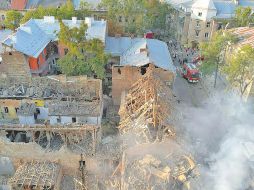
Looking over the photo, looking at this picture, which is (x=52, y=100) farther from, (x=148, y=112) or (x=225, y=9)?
(x=225, y=9)

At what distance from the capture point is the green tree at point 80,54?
3253 centimetres

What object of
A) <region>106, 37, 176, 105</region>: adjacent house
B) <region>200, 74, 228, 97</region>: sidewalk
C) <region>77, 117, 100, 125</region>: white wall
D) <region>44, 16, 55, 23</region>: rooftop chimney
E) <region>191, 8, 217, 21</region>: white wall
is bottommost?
<region>77, 117, 100, 125</region>: white wall

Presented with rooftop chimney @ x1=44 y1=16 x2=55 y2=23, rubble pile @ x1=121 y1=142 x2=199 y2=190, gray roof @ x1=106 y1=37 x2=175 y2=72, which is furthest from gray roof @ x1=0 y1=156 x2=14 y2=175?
rooftop chimney @ x1=44 y1=16 x2=55 y2=23

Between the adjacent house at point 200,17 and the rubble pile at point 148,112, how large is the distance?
63.8 ft

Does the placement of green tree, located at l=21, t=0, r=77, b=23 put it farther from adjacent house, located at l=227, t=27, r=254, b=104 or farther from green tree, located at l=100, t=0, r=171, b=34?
adjacent house, located at l=227, t=27, r=254, b=104

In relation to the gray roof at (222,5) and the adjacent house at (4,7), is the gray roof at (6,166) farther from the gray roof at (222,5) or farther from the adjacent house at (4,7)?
Answer: the gray roof at (222,5)

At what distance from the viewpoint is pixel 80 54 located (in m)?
32.8

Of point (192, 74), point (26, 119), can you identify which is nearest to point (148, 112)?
point (26, 119)

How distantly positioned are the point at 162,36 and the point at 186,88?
50.0ft

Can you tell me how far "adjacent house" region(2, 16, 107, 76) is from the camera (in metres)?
33.1

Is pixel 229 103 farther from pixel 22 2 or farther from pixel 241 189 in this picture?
pixel 22 2

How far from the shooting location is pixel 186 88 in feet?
126

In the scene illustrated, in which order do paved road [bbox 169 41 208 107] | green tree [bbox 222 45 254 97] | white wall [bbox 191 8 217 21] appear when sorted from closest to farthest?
green tree [bbox 222 45 254 97] < paved road [bbox 169 41 208 107] < white wall [bbox 191 8 217 21]

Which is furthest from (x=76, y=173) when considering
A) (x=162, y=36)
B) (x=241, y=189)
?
(x=162, y=36)
